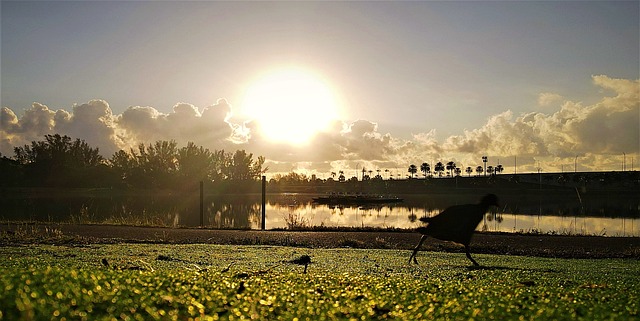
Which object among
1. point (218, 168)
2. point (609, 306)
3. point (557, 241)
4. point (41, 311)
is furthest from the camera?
point (218, 168)

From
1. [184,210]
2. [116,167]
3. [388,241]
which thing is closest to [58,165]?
[116,167]

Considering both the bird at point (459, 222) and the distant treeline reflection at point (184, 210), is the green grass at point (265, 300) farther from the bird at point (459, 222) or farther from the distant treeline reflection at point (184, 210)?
the distant treeline reflection at point (184, 210)

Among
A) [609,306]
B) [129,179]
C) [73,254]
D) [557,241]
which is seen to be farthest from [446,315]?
[129,179]

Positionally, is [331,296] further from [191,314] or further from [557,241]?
[557,241]

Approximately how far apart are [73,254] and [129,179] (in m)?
152

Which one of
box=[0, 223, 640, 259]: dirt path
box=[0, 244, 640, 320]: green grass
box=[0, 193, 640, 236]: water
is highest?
box=[0, 244, 640, 320]: green grass

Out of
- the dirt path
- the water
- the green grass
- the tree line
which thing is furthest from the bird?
Result: the tree line

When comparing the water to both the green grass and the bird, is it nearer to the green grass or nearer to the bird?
the bird

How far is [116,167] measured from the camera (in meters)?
161

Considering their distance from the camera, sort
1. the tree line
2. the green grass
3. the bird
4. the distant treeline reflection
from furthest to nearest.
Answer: the tree line → the distant treeline reflection → the bird → the green grass

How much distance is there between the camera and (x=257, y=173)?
19838cm

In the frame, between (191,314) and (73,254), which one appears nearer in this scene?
(191,314)

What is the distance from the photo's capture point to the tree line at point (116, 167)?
137000 millimetres

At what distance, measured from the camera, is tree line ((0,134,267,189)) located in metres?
137
